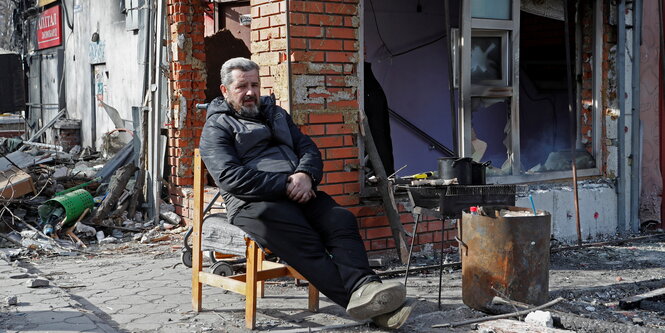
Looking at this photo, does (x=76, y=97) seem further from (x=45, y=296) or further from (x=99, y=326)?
(x=99, y=326)

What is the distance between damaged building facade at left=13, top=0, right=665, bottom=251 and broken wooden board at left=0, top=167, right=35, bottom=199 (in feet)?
4.56

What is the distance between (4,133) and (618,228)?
14.9 m

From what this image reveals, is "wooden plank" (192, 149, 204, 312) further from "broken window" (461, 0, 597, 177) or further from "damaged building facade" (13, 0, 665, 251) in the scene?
"broken window" (461, 0, 597, 177)

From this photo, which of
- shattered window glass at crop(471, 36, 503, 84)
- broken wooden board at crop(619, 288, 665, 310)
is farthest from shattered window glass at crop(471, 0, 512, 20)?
Result: broken wooden board at crop(619, 288, 665, 310)

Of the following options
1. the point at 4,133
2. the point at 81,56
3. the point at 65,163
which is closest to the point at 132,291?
the point at 65,163

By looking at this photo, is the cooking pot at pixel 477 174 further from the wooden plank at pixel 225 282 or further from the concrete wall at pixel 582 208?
the concrete wall at pixel 582 208

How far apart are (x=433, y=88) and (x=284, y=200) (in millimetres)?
5837

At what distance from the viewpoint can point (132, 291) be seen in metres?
5.79

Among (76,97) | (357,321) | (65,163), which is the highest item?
(76,97)

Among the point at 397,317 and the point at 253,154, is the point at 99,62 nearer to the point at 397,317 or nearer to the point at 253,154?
the point at 253,154

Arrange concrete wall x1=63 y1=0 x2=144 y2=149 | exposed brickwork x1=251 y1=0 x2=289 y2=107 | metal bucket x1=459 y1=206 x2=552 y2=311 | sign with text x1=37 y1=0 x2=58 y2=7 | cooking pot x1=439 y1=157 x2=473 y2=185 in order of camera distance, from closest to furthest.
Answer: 1. metal bucket x1=459 y1=206 x2=552 y2=311
2. cooking pot x1=439 y1=157 x2=473 y2=185
3. exposed brickwork x1=251 y1=0 x2=289 y2=107
4. concrete wall x1=63 y1=0 x2=144 y2=149
5. sign with text x1=37 y1=0 x2=58 y2=7

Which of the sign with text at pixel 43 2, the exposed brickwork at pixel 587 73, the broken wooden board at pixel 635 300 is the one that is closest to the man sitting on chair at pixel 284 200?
the broken wooden board at pixel 635 300

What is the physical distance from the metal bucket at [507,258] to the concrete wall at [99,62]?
23.2 feet

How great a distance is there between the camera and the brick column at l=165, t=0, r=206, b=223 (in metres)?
8.24
